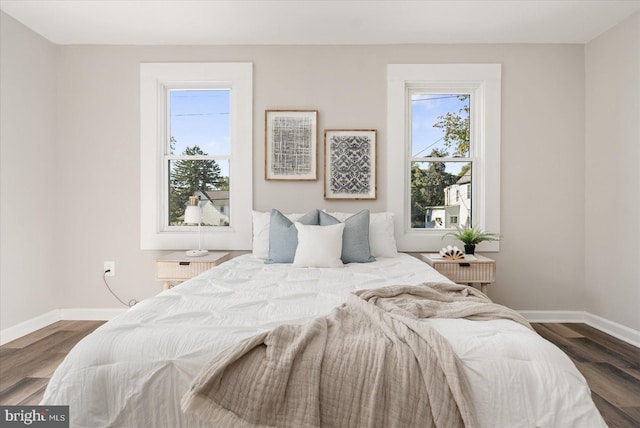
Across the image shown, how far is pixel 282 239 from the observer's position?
287 cm

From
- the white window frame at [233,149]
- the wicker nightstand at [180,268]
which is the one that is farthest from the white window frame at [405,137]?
the wicker nightstand at [180,268]

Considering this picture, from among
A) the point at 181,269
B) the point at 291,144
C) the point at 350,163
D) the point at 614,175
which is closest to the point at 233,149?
the point at 291,144

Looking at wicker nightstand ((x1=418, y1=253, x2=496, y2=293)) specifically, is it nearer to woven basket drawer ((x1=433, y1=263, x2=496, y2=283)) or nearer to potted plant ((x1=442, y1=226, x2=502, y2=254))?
woven basket drawer ((x1=433, y1=263, x2=496, y2=283))

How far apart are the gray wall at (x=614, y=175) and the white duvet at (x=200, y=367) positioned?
2.41 metres

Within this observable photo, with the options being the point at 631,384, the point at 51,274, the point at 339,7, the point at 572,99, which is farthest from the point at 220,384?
the point at 572,99

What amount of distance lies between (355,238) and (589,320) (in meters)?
2.39

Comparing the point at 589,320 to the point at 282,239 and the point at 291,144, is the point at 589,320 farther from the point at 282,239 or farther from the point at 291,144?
the point at 291,144

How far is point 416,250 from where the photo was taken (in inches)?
137

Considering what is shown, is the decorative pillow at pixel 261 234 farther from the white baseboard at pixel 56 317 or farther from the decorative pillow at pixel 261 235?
the white baseboard at pixel 56 317

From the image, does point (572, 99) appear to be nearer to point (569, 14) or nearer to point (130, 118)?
point (569, 14)

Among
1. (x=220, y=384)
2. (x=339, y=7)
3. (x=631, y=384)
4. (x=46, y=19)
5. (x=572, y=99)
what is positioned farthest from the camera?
(x=572, y=99)

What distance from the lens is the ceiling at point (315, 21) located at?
2830 millimetres

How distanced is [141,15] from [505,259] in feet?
12.6

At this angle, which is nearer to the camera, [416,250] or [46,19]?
[46,19]
